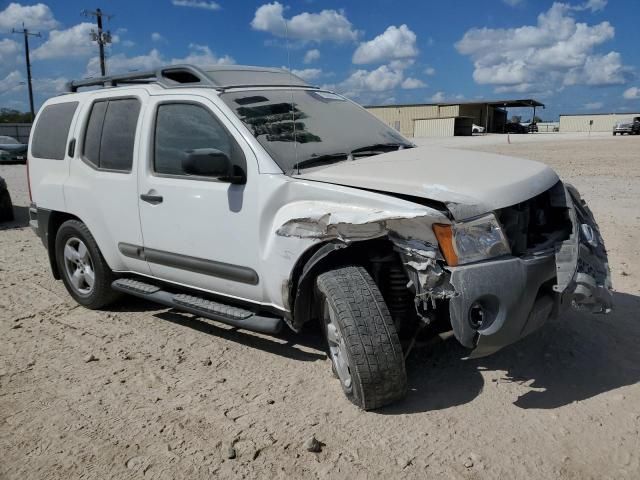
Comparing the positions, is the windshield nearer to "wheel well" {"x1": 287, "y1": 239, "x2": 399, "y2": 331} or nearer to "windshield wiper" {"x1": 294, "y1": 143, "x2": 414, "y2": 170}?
"windshield wiper" {"x1": 294, "y1": 143, "x2": 414, "y2": 170}

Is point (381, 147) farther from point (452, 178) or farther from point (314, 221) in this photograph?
point (314, 221)

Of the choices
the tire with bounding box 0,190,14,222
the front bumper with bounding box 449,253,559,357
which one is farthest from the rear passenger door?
the tire with bounding box 0,190,14,222

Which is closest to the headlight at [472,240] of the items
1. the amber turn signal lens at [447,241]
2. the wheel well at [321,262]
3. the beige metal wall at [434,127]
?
the amber turn signal lens at [447,241]

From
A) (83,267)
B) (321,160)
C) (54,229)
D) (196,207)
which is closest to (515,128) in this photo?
(54,229)

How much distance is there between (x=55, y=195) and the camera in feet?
17.0

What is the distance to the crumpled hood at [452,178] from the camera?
9.76ft

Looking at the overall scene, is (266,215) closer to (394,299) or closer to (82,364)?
(394,299)

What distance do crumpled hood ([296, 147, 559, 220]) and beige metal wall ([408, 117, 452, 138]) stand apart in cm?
5381

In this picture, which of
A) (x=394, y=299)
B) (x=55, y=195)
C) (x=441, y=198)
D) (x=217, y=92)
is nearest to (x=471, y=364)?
(x=394, y=299)

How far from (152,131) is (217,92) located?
66 cm

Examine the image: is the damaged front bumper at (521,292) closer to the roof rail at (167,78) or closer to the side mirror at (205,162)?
the side mirror at (205,162)

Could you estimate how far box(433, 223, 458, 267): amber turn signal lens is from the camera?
2.91 meters

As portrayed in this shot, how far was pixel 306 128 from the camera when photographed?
4039 millimetres

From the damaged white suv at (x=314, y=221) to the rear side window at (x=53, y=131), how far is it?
0.12 meters
